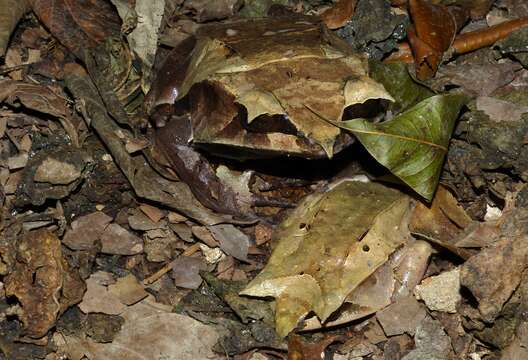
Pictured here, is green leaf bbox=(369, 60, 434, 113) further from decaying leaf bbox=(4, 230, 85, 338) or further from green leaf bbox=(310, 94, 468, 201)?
decaying leaf bbox=(4, 230, 85, 338)

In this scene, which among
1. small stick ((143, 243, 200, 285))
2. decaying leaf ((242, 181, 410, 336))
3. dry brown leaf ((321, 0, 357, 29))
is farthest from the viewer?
dry brown leaf ((321, 0, 357, 29))

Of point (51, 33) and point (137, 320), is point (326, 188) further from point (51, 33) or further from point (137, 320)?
point (51, 33)

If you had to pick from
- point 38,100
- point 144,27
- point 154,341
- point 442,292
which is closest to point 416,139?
point 442,292

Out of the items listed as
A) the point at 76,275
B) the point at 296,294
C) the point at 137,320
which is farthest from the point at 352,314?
the point at 76,275

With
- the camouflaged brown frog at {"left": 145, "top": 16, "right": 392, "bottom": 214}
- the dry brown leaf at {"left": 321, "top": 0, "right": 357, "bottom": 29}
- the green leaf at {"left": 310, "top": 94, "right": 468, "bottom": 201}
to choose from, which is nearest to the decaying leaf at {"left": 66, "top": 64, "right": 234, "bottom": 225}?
the camouflaged brown frog at {"left": 145, "top": 16, "right": 392, "bottom": 214}

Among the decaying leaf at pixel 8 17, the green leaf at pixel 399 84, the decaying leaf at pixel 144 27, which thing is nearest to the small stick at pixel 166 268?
the decaying leaf at pixel 144 27

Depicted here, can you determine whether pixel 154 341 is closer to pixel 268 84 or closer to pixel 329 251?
pixel 329 251

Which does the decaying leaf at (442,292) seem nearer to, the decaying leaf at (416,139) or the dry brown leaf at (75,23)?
the decaying leaf at (416,139)

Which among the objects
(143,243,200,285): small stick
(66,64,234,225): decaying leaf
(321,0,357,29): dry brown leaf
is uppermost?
(321,0,357,29): dry brown leaf
